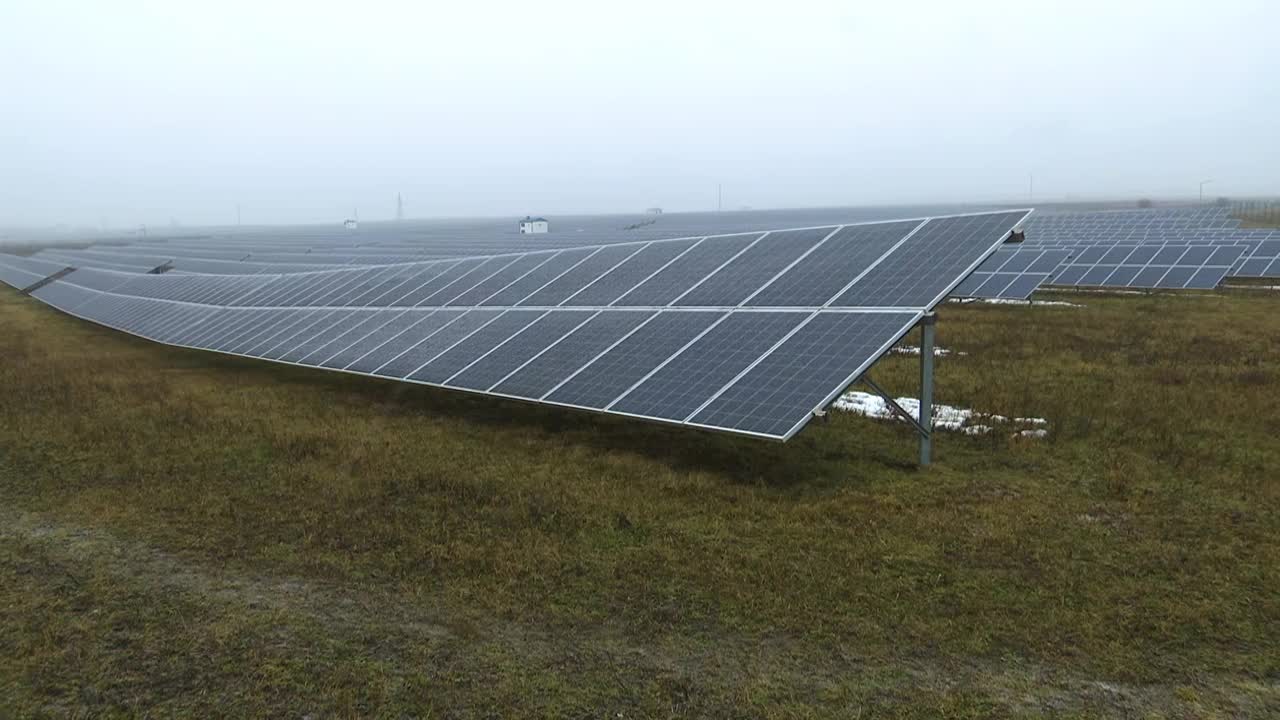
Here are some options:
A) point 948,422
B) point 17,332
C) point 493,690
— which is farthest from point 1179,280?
point 17,332

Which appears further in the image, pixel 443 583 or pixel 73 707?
pixel 443 583

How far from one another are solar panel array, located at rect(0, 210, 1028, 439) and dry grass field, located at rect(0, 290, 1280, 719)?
1376mm

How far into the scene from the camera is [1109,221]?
100188 mm

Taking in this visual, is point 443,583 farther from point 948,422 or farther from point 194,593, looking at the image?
point 948,422

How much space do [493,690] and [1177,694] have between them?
6226 millimetres

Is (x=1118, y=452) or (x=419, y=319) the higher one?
(x=419, y=319)

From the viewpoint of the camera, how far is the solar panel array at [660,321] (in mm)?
12883

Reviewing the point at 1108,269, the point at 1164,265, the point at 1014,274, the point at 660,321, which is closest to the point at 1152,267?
the point at 1164,265

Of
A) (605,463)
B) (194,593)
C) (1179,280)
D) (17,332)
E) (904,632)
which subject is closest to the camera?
(904,632)

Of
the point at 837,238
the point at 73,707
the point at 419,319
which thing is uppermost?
the point at 837,238

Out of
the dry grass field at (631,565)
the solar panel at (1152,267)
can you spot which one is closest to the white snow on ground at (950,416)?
the dry grass field at (631,565)

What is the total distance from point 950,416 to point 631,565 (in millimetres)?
9814

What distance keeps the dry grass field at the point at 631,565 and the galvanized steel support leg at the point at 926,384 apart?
1.67 ft

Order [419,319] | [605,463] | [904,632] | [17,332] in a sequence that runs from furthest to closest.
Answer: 1. [17,332]
2. [419,319]
3. [605,463]
4. [904,632]
